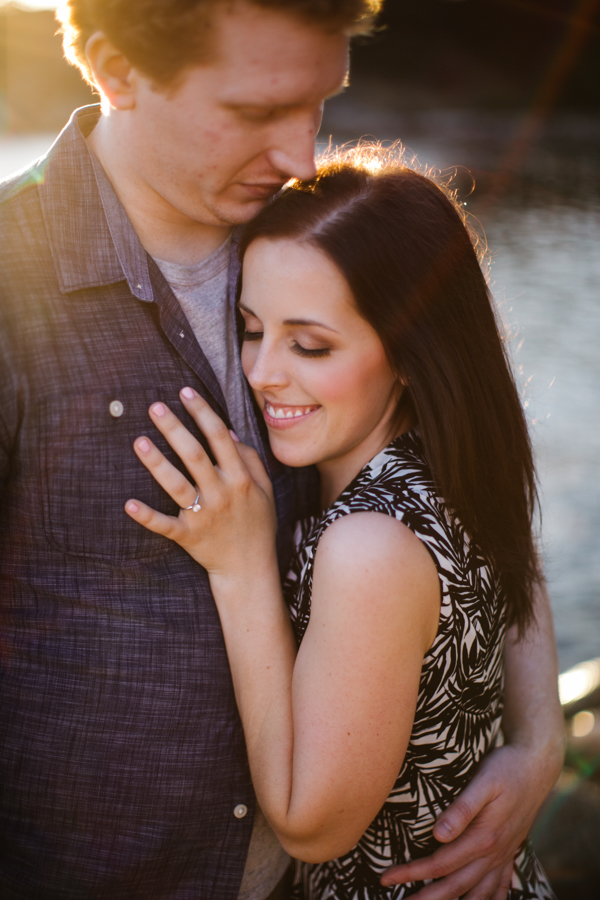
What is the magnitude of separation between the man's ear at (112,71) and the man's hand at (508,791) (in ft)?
6.08

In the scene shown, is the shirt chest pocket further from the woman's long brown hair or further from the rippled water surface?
the rippled water surface

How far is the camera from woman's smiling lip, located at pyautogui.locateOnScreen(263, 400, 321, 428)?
74.0 inches

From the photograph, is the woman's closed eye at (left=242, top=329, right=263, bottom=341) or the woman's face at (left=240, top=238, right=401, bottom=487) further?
the woman's closed eye at (left=242, top=329, right=263, bottom=341)

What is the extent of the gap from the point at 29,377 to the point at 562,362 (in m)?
10.5

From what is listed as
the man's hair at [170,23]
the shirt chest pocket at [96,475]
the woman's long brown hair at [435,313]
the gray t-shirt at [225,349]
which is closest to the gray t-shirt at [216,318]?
the gray t-shirt at [225,349]

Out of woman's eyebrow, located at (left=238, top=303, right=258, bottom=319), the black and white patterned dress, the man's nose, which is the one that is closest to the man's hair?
the man's nose

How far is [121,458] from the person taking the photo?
1.64 meters

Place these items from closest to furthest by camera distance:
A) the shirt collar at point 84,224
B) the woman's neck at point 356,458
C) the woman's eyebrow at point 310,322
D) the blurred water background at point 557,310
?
the shirt collar at point 84,224 < the woman's eyebrow at point 310,322 < the woman's neck at point 356,458 < the blurred water background at point 557,310

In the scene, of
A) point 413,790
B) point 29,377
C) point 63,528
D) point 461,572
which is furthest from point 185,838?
point 29,377

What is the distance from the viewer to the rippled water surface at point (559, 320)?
6219 millimetres

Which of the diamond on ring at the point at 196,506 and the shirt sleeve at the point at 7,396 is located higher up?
the shirt sleeve at the point at 7,396

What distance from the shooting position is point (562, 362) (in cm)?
1090

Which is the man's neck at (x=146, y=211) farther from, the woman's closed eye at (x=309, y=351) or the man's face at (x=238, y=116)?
the woman's closed eye at (x=309, y=351)

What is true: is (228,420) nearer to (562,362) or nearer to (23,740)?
(23,740)
